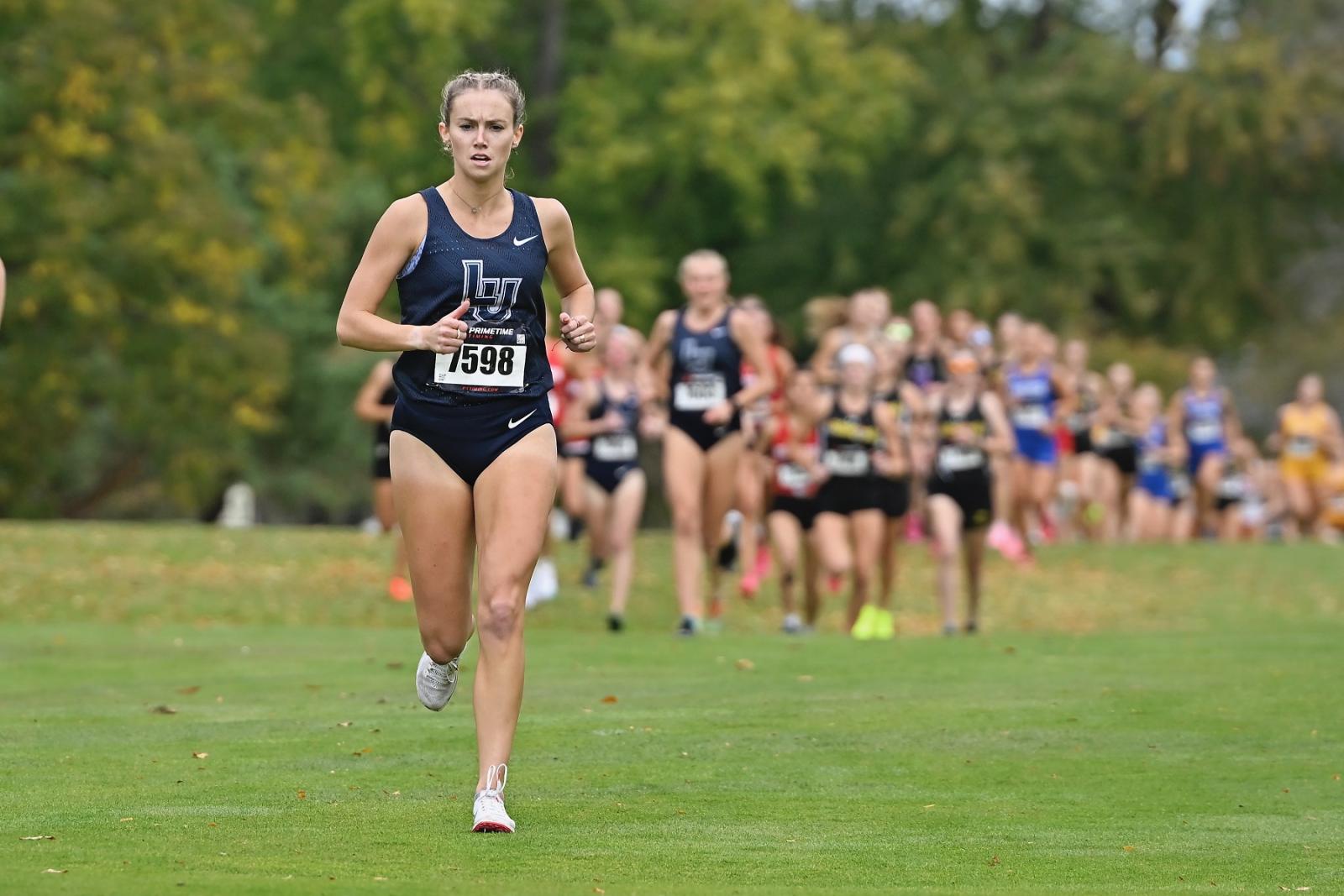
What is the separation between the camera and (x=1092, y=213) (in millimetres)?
44781

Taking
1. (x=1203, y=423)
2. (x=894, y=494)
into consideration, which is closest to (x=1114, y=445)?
(x=1203, y=423)

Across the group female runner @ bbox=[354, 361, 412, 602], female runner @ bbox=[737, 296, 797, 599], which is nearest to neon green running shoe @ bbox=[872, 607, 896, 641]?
female runner @ bbox=[737, 296, 797, 599]

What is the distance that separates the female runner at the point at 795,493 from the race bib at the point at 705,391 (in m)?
2.09

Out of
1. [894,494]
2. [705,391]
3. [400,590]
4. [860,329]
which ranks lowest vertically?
[400,590]

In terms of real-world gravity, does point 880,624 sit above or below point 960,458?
below

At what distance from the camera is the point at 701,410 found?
15383mm

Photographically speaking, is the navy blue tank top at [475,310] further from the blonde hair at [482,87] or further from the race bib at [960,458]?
the race bib at [960,458]

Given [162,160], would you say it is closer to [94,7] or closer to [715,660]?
[94,7]

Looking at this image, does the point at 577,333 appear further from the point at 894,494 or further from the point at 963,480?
the point at 963,480

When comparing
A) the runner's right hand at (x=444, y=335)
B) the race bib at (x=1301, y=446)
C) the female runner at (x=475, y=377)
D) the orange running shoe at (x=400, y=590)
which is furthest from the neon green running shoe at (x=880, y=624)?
the race bib at (x=1301, y=446)

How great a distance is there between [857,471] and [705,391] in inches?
74.7

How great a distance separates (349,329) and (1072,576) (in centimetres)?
1683

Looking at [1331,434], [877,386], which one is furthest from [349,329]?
[1331,434]

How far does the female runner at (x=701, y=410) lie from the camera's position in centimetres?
1538
